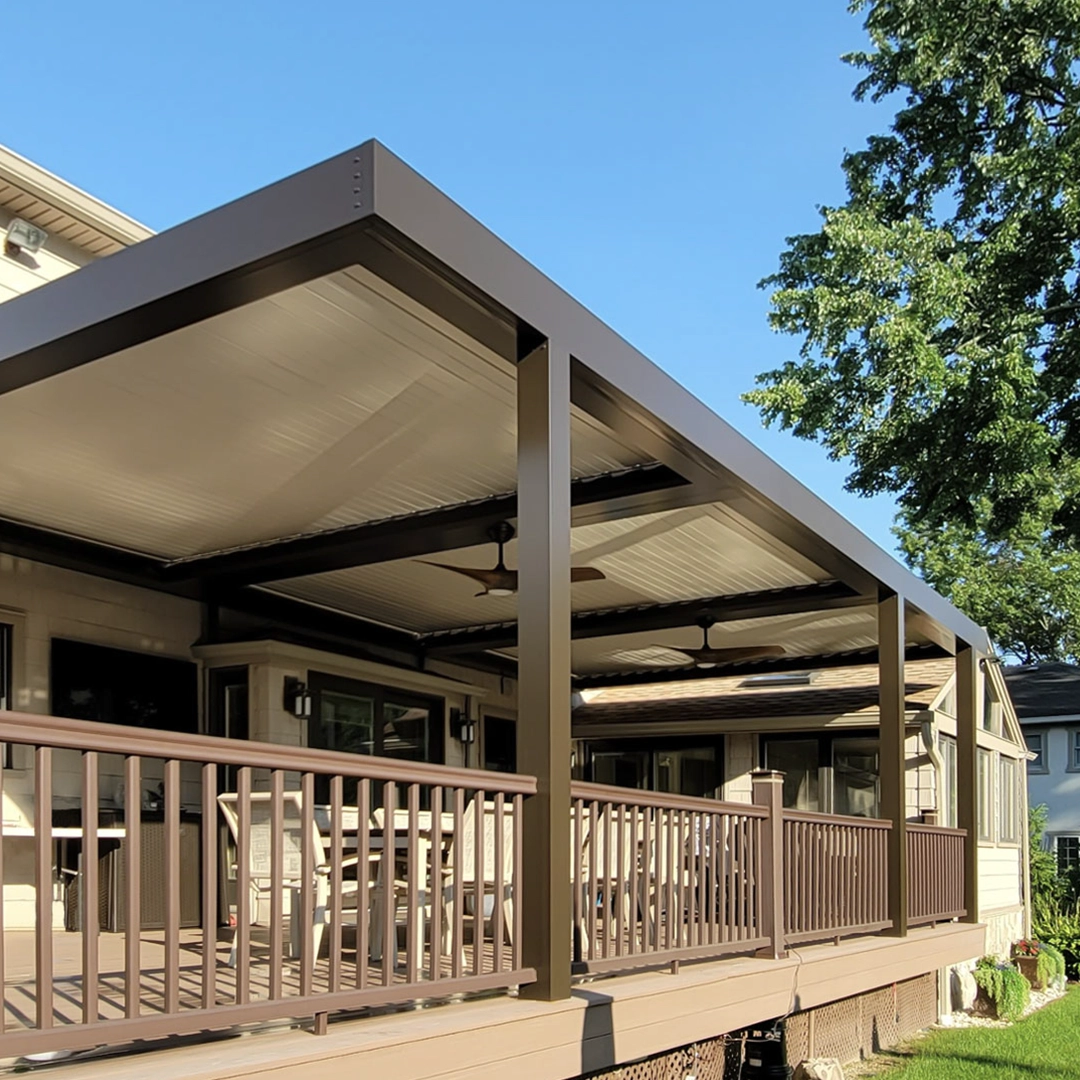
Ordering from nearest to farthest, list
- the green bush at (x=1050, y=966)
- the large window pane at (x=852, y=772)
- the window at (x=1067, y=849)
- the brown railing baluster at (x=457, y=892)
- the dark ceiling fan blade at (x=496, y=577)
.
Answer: the brown railing baluster at (x=457, y=892) < the dark ceiling fan blade at (x=496, y=577) < the large window pane at (x=852, y=772) < the green bush at (x=1050, y=966) < the window at (x=1067, y=849)

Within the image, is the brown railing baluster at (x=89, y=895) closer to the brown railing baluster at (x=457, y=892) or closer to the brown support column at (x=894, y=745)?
the brown railing baluster at (x=457, y=892)

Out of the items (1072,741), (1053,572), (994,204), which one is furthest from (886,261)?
(1053,572)

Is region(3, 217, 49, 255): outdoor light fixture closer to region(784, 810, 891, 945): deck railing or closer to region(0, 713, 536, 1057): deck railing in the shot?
region(0, 713, 536, 1057): deck railing

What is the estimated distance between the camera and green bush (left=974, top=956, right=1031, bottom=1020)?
13281 millimetres

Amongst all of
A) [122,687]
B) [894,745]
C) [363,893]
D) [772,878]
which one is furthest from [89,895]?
[894,745]

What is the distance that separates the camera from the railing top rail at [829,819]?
7078mm

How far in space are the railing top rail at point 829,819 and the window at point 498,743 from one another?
5112 millimetres

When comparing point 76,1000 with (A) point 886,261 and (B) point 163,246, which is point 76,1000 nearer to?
(B) point 163,246

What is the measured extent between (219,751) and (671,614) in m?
7.22

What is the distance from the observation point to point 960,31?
1645 centimetres

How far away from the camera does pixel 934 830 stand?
994 centimetres

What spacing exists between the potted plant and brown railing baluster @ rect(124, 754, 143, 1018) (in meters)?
14.2

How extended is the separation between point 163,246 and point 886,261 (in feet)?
43.0

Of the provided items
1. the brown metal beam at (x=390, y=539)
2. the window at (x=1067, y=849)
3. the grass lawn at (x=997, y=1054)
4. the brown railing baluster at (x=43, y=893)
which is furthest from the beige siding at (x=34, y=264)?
the window at (x=1067, y=849)
